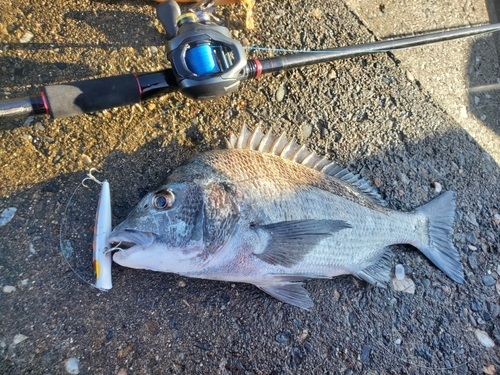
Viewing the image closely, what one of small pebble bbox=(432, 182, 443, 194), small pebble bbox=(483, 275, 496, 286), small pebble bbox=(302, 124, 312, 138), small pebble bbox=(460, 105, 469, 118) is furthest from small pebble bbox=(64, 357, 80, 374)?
small pebble bbox=(460, 105, 469, 118)

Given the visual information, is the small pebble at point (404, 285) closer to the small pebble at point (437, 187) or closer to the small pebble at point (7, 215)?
the small pebble at point (437, 187)

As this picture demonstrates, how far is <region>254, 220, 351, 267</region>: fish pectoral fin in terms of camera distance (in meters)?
1.70

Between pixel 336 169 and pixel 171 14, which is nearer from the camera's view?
pixel 171 14

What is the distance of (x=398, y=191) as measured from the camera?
7.66ft

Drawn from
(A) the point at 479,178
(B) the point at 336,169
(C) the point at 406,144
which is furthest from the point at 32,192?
(A) the point at 479,178

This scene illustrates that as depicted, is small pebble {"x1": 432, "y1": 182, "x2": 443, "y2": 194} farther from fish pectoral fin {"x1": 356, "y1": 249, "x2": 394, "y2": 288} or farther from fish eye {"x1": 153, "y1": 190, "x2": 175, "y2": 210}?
fish eye {"x1": 153, "y1": 190, "x2": 175, "y2": 210}

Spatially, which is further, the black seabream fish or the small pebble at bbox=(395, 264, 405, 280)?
the small pebble at bbox=(395, 264, 405, 280)

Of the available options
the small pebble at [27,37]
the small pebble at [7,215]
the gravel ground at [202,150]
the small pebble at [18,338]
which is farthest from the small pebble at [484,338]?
the small pebble at [27,37]

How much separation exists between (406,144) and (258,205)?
1271 millimetres

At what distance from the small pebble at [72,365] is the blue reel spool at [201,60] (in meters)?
1.41

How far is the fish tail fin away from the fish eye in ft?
4.68

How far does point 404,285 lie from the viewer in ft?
7.20

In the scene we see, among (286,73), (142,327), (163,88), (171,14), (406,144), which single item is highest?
(171,14)

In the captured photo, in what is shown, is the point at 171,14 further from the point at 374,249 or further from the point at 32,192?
the point at 374,249
